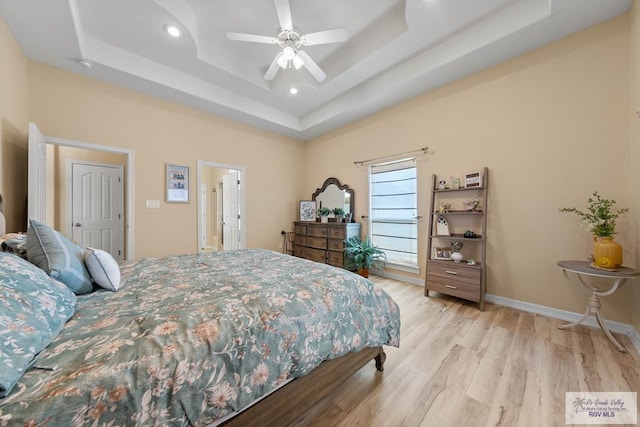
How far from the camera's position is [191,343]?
2.87 ft

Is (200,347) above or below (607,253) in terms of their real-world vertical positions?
below

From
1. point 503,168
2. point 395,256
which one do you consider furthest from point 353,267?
point 503,168

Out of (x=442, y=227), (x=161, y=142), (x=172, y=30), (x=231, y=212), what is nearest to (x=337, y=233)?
(x=442, y=227)

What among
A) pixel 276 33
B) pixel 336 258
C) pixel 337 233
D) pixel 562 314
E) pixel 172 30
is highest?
pixel 276 33

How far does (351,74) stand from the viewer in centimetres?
316

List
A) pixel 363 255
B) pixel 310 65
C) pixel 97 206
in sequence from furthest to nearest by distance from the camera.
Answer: pixel 97 206, pixel 363 255, pixel 310 65

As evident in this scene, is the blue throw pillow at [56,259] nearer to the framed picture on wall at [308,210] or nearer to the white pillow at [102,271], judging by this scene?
the white pillow at [102,271]

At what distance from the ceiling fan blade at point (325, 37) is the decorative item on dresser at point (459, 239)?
2038mm

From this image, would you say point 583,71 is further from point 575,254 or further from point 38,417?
point 38,417

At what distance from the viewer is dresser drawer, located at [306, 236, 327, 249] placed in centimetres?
420

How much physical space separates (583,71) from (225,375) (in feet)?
12.5

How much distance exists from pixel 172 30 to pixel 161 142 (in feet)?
5.07

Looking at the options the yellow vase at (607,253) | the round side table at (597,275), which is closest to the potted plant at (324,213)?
the round side table at (597,275)

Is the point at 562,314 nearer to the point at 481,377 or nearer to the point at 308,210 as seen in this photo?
the point at 481,377
